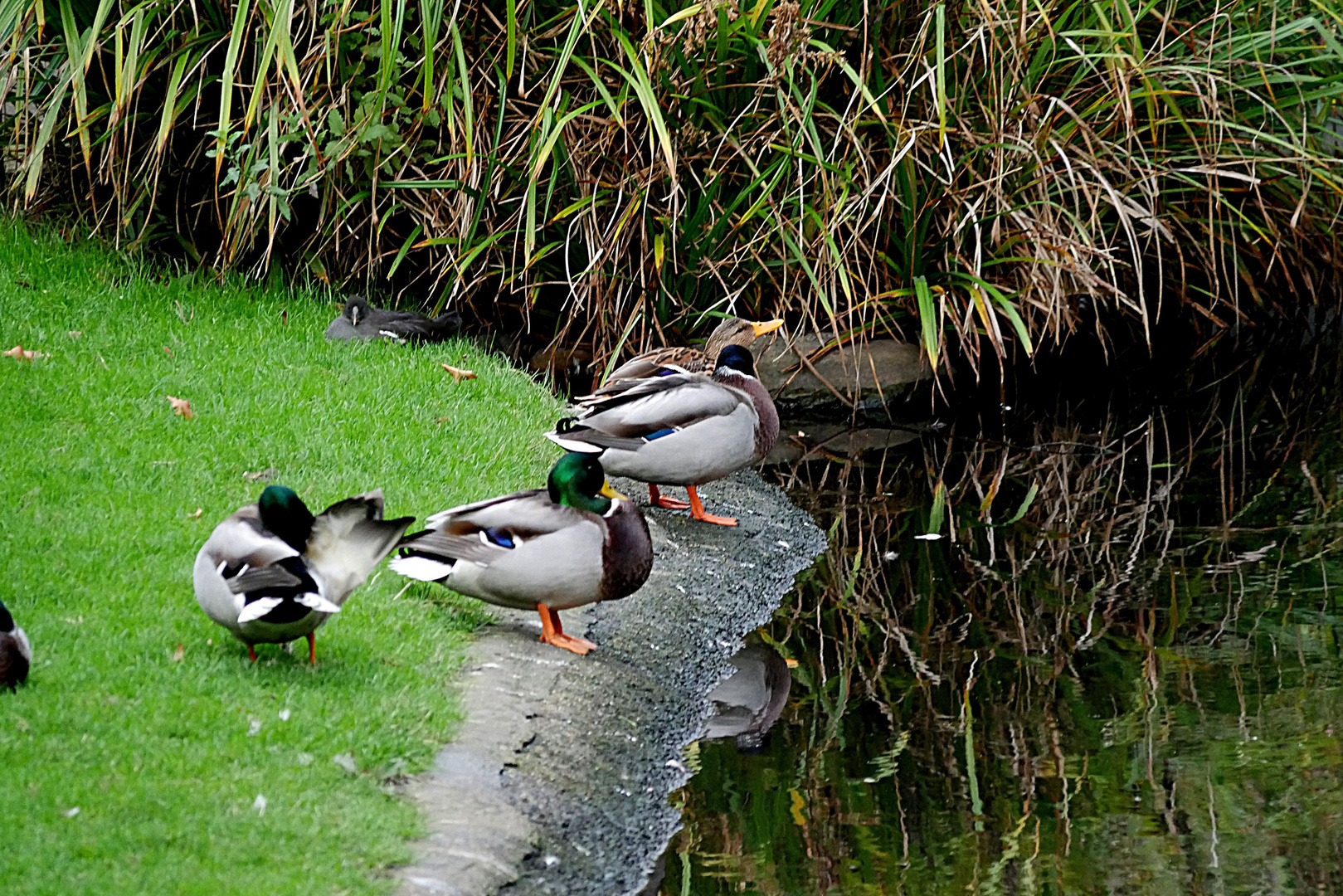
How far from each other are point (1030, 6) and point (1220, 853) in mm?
5652

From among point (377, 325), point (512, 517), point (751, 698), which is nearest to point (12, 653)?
point (512, 517)

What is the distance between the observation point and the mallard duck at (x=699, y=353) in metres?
6.66

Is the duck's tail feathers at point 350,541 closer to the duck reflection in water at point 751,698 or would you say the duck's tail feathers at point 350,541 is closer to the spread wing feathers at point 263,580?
the spread wing feathers at point 263,580

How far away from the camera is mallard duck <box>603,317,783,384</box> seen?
6.66 m

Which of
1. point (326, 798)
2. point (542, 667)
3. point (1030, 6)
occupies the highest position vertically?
point (1030, 6)

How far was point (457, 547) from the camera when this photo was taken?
14.9ft

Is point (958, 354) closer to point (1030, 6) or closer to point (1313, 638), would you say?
point (1030, 6)

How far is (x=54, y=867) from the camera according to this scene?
10.2 feet

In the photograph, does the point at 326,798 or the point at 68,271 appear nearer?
the point at 326,798

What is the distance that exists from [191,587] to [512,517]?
3.12 feet

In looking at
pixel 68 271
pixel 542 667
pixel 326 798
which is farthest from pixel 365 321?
pixel 326 798

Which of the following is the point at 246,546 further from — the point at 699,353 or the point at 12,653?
the point at 699,353

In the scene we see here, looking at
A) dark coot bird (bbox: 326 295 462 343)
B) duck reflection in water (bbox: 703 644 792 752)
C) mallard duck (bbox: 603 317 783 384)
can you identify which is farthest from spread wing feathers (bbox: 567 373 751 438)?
dark coot bird (bbox: 326 295 462 343)

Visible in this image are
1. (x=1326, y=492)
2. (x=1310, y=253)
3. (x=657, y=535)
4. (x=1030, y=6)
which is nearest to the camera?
(x=657, y=535)
